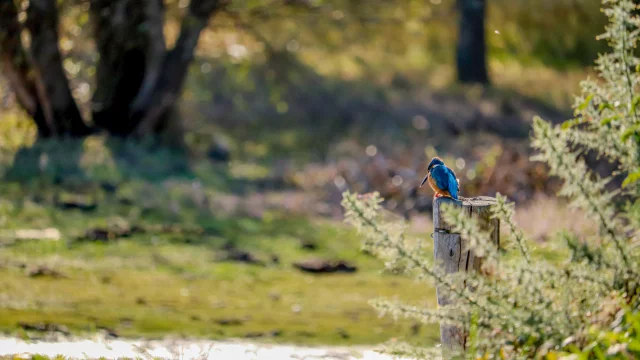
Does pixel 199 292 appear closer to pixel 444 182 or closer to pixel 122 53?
pixel 444 182

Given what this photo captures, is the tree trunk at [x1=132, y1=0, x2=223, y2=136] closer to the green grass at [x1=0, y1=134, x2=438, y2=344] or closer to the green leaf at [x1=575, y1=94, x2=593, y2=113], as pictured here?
the green grass at [x1=0, y1=134, x2=438, y2=344]

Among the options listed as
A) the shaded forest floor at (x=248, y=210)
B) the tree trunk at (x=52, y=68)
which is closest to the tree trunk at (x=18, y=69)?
the tree trunk at (x=52, y=68)

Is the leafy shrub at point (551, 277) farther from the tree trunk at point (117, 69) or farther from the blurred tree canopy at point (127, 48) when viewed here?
the tree trunk at point (117, 69)

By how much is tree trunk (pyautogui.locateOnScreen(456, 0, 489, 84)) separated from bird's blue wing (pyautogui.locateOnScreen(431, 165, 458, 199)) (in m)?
20.9

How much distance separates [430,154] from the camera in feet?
53.8

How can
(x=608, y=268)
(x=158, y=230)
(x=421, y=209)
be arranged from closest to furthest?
(x=608, y=268) → (x=158, y=230) → (x=421, y=209)

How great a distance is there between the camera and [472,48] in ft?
87.3

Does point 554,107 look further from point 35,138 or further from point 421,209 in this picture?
point 35,138

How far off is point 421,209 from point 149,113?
6.30m

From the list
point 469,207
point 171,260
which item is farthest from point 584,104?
point 171,260

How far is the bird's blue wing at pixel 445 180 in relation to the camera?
5.67 meters

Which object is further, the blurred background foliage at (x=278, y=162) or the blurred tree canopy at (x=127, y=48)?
the blurred tree canopy at (x=127, y=48)

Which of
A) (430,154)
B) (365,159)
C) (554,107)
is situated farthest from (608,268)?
(554,107)

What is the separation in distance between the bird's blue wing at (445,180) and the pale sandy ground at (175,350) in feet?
4.35
